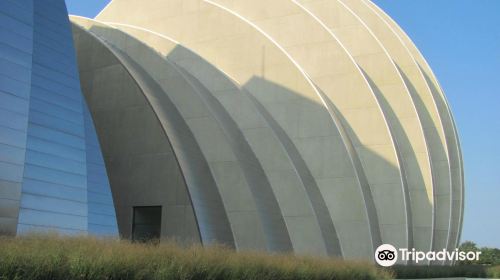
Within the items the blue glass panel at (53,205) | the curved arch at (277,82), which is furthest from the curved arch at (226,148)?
the blue glass panel at (53,205)

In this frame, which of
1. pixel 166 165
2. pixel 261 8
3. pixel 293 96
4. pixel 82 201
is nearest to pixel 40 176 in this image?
pixel 82 201

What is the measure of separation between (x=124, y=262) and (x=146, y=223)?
11587mm

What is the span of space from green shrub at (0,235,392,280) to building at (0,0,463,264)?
9.98 ft

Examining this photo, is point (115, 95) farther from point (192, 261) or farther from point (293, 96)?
point (192, 261)

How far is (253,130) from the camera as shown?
2383 cm

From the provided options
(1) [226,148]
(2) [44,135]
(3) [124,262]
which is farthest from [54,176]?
(1) [226,148]

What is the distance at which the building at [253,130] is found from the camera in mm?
20016

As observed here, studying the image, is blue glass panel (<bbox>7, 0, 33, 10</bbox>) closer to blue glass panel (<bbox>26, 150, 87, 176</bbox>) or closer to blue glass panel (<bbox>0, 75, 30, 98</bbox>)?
blue glass panel (<bbox>0, 75, 30, 98</bbox>)

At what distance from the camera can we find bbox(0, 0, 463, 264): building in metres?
20.0

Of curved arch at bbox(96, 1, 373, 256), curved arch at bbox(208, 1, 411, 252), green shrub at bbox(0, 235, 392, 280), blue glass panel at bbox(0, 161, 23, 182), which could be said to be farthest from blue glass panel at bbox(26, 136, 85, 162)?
curved arch at bbox(208, 1, 411, 252)

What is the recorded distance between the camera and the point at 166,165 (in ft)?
65.7

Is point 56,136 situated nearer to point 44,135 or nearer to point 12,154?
point 44,135

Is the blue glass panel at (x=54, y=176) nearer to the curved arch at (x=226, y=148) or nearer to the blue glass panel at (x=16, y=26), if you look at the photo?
the blue glass panel at (x=16, y=26)

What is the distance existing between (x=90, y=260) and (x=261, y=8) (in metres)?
22.4
